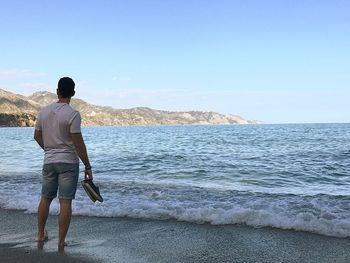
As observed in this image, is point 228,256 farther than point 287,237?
No

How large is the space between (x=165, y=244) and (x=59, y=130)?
2.18 metres

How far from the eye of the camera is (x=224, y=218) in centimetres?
673

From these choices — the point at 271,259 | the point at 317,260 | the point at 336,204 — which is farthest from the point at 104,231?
the point at 336,204

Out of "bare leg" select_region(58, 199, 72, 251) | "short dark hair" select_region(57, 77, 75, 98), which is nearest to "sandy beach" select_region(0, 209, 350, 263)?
"bare leg" select_region(58, 199, 72, 251)

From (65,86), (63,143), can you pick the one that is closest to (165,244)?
(63,143)

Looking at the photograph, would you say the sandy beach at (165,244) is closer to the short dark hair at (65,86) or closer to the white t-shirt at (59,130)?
the white t-shirt at (59,130)

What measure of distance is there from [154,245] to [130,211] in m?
2.15

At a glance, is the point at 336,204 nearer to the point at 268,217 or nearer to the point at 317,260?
the point at 268,217

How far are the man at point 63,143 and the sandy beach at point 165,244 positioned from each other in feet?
2.05

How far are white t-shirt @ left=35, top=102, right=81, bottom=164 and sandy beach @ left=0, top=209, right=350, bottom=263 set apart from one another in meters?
1.25

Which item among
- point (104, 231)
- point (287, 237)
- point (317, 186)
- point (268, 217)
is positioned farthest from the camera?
point (317, 186)

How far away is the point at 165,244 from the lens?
5340 millimetres

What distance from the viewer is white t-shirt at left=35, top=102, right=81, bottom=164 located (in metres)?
4.59

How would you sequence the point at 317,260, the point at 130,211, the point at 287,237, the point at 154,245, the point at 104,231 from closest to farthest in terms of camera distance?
1. the point at 317,260
2. the point at 154,245
3. the point at 287,237
4. the point at 104,231
5. the point at 130,211
